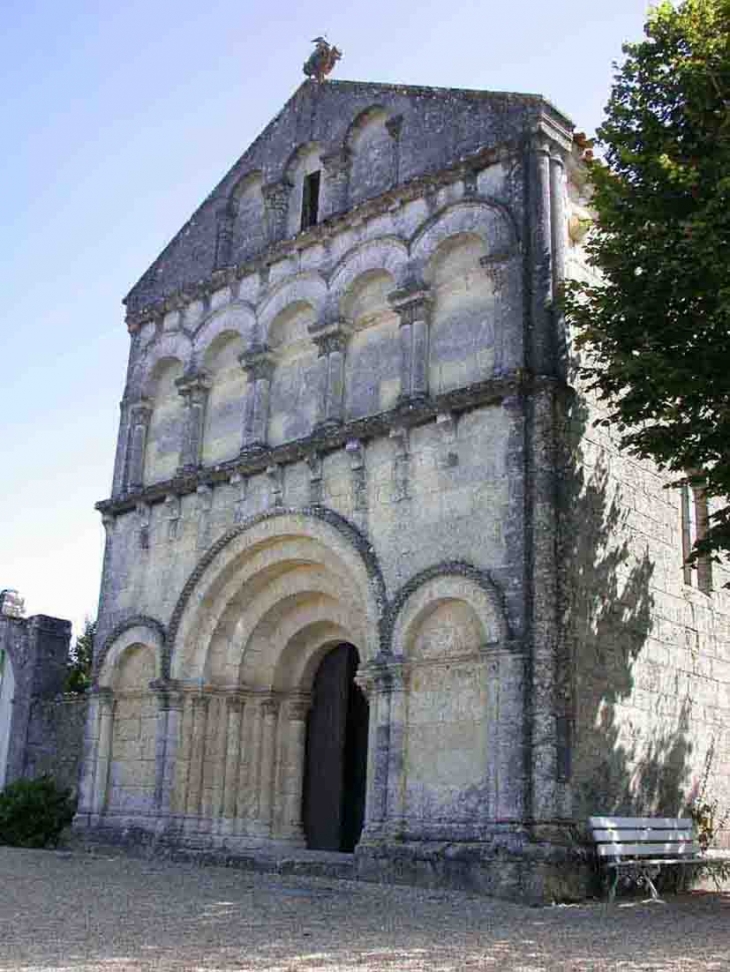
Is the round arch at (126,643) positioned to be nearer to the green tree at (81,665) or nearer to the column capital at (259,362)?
the green tree at (81,665)

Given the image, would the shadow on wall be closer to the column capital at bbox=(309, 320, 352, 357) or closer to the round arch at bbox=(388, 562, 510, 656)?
the round arch at bbox=(388, 562, 510, 656)

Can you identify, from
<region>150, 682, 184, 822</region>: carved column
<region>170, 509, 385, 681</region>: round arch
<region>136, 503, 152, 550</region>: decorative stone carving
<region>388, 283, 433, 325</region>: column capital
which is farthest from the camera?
<region>136, 503, 152, 550</region>: decorative stone carving

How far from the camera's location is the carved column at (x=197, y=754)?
14539 mm

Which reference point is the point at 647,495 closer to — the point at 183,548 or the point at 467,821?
the point at 467,821

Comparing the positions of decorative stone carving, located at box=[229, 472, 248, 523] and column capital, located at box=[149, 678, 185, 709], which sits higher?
decorative stone carving, located at box=[229, 472, 248, 523]

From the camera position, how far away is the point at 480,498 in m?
12.3

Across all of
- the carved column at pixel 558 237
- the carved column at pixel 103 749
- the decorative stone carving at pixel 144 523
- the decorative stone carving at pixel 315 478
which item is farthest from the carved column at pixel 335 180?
the carved column at pixel 103 749

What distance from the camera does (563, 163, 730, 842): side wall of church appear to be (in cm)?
1164

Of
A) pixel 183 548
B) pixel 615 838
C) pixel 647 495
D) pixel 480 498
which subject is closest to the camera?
pixel 615 838

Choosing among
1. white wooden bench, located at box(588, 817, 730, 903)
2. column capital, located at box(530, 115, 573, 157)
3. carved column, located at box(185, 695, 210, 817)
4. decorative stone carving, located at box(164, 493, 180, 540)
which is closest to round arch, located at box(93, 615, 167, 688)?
carved column, located at box(185, 695, 210, 817)

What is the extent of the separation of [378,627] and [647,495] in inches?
145

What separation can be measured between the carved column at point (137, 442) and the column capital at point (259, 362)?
2.53 m

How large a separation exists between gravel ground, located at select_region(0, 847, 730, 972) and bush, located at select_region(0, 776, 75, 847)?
4439mm

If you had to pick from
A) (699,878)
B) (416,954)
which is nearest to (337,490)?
(699,878)
